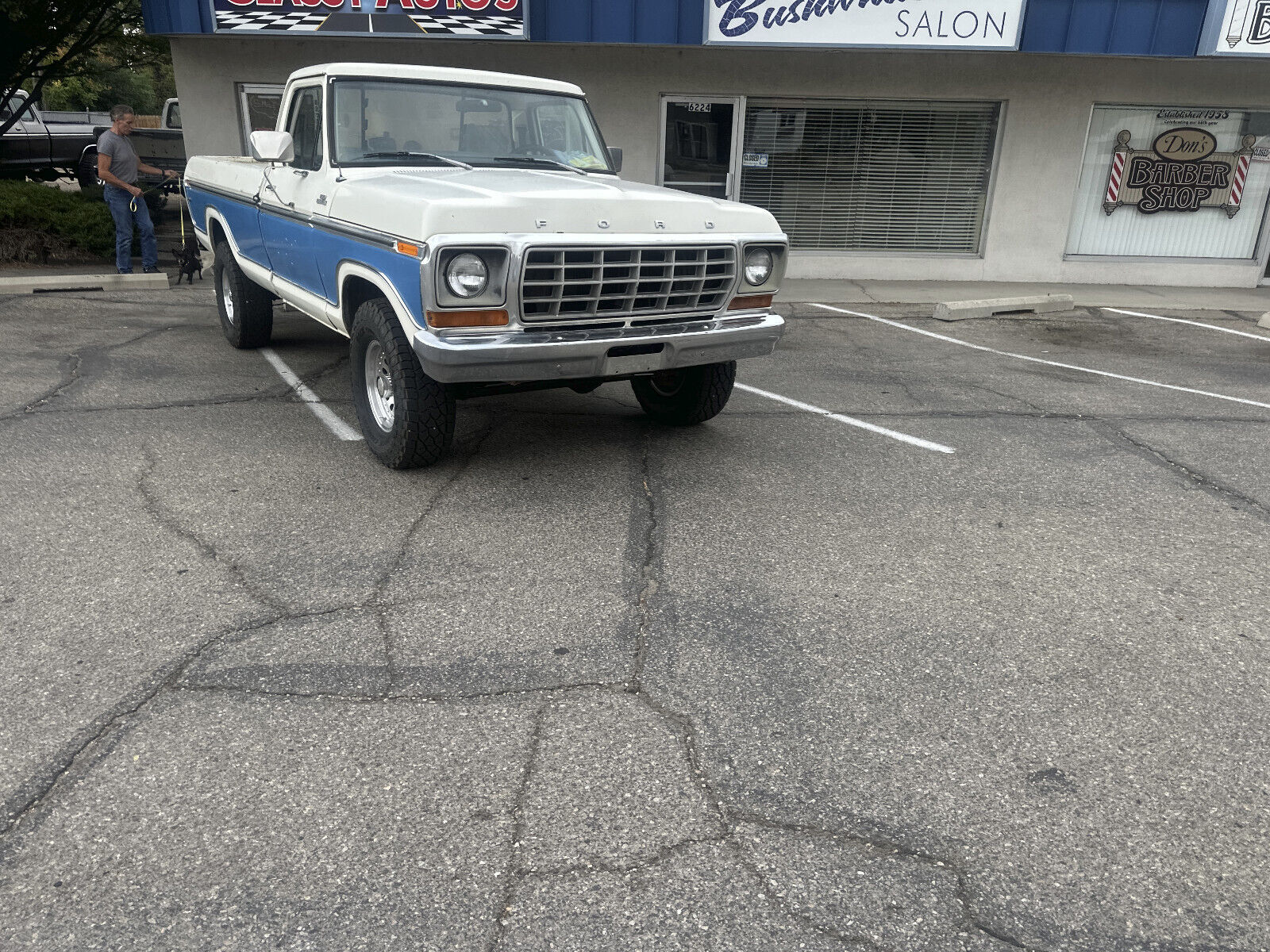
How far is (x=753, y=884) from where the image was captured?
2.48 metres

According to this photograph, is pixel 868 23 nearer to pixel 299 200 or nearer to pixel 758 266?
pixel 758 266

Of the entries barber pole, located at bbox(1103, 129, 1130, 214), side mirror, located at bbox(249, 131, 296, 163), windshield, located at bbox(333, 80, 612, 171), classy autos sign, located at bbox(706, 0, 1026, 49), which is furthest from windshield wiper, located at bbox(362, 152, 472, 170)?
barber pole, located at bbox(1103, 129, 1130, 214)

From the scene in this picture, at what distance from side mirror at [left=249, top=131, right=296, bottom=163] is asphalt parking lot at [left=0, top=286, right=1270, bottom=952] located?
1.64 m

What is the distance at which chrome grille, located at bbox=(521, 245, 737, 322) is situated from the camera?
4605 mm

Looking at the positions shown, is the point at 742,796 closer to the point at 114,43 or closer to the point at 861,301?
the point at 861,301

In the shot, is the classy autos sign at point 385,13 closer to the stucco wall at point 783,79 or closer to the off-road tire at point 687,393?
the stucco wall at point 783,79

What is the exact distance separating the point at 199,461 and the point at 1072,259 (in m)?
12.0

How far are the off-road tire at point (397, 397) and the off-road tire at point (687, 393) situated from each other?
1.48 metres

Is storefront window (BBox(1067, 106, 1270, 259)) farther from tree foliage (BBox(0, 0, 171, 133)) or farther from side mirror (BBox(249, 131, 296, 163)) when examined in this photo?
tree foliage (BBox(0, 0, 171, 133))

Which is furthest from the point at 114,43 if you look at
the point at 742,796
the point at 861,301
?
the point at 742,796

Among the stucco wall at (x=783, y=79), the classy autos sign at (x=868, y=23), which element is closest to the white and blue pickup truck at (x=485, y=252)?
the classy autos sign at (x=868, y=23)

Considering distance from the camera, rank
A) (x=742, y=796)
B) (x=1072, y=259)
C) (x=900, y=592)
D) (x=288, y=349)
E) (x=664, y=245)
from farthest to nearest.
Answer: (x=1072, y=259) < (x=288, y=349) < (x=664, y=245) < (x=900, y=592) < (x=742, y=796)

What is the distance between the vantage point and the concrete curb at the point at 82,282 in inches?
409

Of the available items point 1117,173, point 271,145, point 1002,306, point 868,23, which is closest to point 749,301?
point 271,145
